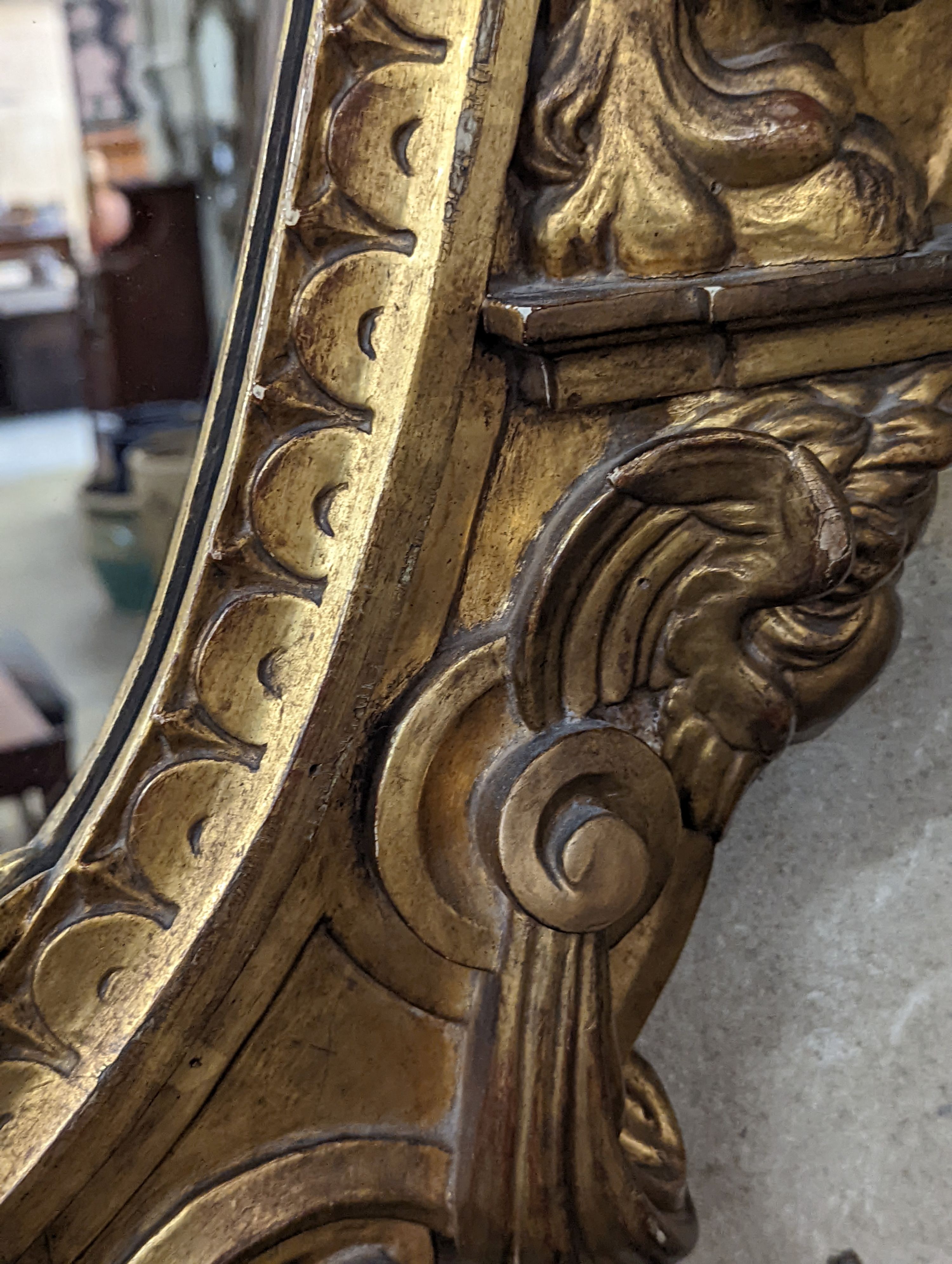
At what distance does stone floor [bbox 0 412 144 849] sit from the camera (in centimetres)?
46

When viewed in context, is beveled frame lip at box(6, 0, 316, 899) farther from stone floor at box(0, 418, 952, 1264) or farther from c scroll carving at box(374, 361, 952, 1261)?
stone floor at box(0, 418, 952, 1264)

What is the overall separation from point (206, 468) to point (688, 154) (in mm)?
230

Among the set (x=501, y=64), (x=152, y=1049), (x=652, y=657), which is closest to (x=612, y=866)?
(x=652, y=657)

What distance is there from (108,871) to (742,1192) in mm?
428

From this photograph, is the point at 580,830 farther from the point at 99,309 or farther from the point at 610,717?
the point at 99,309

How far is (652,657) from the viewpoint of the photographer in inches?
20.0

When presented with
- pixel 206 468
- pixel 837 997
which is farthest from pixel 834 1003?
pixel 206 468

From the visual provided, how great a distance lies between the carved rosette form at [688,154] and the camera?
0.44 metres

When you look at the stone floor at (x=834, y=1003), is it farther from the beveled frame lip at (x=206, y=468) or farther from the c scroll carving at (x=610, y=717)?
the beveled frame lip at (x=206, y=468)

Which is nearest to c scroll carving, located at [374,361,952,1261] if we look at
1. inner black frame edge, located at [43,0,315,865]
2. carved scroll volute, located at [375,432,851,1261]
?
carved scroll volute, located at [375,432,851,1261]

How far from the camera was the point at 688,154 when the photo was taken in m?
0.46

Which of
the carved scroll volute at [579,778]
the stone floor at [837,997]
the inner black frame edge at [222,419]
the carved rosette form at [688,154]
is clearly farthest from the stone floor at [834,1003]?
the inner black frame edge at [222,419]

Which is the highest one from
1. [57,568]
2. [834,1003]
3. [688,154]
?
[688,154]

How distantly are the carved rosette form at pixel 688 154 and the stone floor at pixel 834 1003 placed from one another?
0.21 meters
